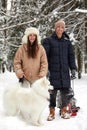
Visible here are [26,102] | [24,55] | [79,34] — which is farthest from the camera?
[79,34]

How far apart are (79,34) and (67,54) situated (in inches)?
593

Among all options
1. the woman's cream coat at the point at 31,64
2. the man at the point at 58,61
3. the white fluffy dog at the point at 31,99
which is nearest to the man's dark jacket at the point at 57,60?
the man at the point at 58,61

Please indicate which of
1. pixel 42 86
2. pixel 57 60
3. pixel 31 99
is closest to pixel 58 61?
pixel 57 60

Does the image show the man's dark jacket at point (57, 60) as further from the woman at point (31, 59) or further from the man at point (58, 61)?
the woman at point (31, 59)

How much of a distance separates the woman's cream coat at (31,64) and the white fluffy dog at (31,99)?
0.38 m

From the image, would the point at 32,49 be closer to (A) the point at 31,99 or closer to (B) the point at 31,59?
(B) the point at 31,59

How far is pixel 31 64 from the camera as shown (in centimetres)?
893

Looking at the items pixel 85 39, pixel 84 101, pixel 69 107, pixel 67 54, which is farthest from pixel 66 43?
pixel 85 39

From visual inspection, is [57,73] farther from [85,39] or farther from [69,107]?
[85,39]

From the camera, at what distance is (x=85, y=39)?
85.5 ft

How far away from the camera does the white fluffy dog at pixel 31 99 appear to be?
8.40 m

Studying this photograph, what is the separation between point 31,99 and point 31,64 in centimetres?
91

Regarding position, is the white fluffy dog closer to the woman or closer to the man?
the woman

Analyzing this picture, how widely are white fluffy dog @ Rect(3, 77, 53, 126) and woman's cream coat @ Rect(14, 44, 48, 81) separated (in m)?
0.38
